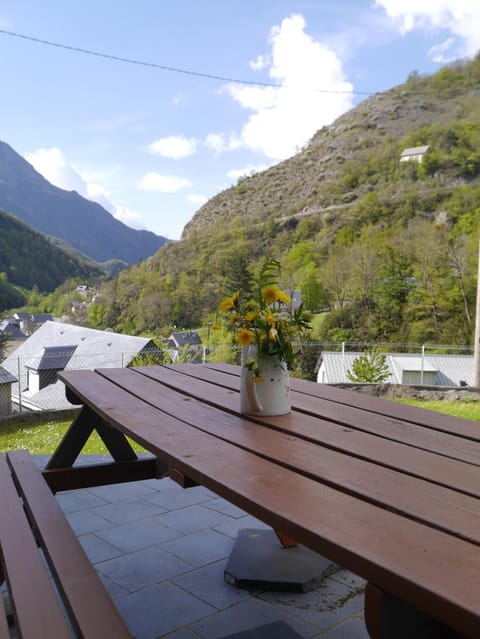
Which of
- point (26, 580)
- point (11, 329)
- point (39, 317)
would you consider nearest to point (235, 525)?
point (26, 580)

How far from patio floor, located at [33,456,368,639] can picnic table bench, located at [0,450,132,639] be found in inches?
15.9

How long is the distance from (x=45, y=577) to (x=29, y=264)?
87.8 feet

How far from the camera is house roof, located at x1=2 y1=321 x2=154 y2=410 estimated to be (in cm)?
1263

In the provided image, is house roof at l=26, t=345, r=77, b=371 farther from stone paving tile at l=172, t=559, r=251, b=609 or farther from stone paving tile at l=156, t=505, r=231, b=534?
stone paving tile at l=172, t=559, r=251, b=609

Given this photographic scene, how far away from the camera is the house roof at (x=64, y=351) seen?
12.6 m

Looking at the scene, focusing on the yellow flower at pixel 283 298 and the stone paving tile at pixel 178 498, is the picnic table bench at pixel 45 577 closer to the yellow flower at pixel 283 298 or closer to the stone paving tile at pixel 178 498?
the yellow flower at pixel 283 298

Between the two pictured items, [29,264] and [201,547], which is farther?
[29,264]

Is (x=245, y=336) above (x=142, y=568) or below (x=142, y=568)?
above

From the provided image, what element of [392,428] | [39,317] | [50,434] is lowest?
[50,434]

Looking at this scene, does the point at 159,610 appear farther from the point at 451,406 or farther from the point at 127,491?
the point at 451,406

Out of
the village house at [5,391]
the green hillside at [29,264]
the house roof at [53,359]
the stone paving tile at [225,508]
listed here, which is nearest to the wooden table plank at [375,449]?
the stone paving tile at [225,508]

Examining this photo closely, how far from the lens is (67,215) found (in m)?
68.1

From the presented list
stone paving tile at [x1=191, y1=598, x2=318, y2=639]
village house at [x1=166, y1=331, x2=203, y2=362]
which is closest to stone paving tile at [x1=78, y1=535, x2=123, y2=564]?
stone paving tile at [x1=191, y1=598, x2=318, y2=639]

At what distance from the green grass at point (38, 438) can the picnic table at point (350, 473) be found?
2733 millimetres
